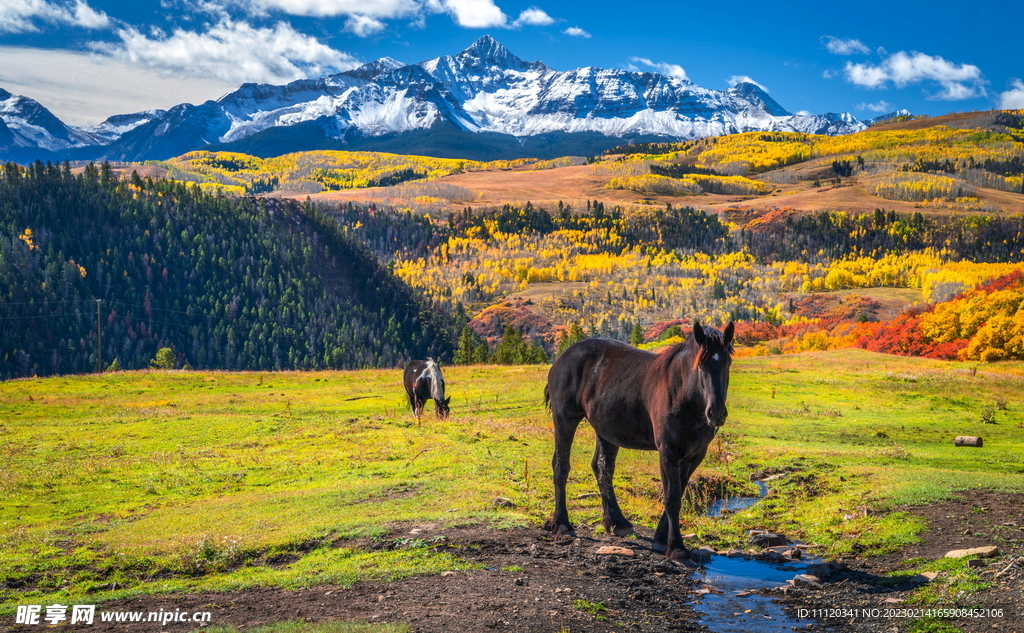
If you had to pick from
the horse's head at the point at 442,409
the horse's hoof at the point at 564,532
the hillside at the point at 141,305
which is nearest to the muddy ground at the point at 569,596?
the horse's hoof at the point at 564,532

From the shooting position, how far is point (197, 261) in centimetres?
19550

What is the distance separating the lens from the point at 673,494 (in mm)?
12094

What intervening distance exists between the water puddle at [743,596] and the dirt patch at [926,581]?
1.52 ft

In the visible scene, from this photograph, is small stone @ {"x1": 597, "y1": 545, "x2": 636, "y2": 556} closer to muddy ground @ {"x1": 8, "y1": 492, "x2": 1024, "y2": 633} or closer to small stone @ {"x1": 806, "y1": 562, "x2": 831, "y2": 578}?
muddy ground @ {"x1": 8, "y1": 492, "x2": 1024, "y2": 633}

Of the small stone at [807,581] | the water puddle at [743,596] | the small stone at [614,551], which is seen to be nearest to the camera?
the water puddle at [743,596]

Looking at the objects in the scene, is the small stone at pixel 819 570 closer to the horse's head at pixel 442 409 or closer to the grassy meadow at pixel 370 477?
the grassy meadow at pixel 370 477

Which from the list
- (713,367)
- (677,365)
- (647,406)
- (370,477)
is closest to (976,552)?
(713,367)

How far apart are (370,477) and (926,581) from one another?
12602mm

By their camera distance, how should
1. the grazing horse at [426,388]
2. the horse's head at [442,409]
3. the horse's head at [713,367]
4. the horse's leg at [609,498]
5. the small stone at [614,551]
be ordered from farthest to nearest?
the grazing horse at [426,388]
the horse's head at [442,409]
the horse's leg at [609,498]
the small stone at [614,551]
the horse's head at [713,367]

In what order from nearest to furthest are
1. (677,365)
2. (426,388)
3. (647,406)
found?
(677,365), (647,406), (426,388)

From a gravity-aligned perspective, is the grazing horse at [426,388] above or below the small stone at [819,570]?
below

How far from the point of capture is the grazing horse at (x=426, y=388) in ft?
102

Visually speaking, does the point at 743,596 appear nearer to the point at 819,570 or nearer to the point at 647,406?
the point at 819,570

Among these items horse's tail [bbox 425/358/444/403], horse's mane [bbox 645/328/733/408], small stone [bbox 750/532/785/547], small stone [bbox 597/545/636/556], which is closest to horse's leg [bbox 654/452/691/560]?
small stone [bbox 597/545/636/556]
